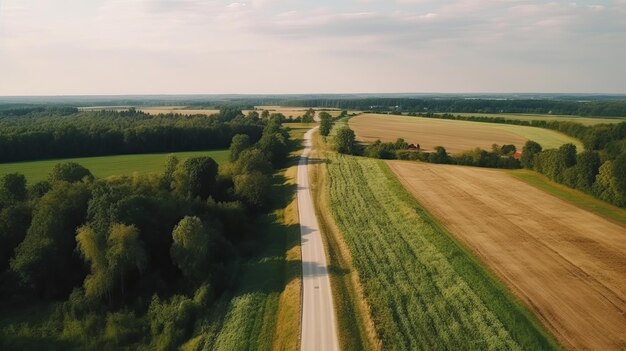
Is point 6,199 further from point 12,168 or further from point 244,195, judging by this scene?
point 12,168

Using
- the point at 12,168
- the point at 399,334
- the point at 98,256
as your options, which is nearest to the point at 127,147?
the point at 12,168

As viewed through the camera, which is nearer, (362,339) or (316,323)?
(362,339)

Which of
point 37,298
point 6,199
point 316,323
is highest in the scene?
point 6,199

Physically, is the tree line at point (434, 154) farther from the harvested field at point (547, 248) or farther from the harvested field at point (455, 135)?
the harvested field at point (547, 248)

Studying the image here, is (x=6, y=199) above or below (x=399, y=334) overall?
above

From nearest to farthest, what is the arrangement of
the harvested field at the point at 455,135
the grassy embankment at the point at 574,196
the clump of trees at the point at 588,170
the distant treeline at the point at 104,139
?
1. the grassy embankment at the point at 574,196
2. the clump of trees at the point at 588,170
3. the distant treeline at the point at 104,139
4. the harvested field at the point at 455,135

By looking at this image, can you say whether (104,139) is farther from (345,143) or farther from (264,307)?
(264,307)

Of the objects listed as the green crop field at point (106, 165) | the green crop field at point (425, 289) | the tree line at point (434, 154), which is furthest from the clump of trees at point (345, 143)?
the green crop field at point (425, 289)

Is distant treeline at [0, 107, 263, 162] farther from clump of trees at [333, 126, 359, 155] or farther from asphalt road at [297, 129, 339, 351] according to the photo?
asphalt road at [297, 129, 339, 351]
